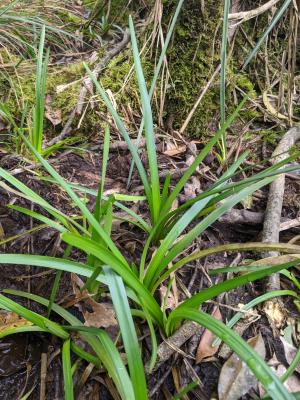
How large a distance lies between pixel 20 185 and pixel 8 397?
53 cm

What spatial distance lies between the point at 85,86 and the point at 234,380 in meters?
1.31

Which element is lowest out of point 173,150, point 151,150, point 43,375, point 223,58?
Result: point 43,375

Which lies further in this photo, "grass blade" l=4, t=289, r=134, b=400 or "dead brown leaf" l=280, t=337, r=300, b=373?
"dead brown leaf" l=280, t=337, r=300, b=373

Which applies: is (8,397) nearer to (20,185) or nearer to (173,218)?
(20,185)

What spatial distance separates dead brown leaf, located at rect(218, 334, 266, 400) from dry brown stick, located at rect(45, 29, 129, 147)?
42.1 inches

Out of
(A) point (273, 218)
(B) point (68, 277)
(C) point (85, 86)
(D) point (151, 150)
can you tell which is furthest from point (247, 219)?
(C) point (85, 86)

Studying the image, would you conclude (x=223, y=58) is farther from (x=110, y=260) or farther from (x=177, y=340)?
(x=177, y=340)

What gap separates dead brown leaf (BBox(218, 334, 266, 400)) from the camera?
934 millimetres

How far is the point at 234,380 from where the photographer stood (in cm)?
95

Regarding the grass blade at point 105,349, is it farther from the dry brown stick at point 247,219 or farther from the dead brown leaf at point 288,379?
the dry brown stick at point 247,219

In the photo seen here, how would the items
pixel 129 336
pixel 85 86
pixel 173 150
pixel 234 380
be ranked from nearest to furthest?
pixel 129 336 → pixel 234 380 → pixel 173 150 → pixel 85 86

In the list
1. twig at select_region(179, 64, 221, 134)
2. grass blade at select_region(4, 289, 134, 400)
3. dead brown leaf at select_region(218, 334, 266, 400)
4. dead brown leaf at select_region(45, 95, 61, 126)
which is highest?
twig at select_region(179, 64, 221, 134)

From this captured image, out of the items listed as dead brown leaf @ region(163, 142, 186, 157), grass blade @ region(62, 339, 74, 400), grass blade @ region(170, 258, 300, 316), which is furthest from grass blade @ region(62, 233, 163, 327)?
dead brown leaf @ region(163, 142, 186, 157)

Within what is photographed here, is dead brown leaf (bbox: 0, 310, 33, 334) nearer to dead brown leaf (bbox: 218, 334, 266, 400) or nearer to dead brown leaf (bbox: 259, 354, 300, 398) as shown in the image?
dead brown leaf (bbox: 218, 334, 266, 400)
